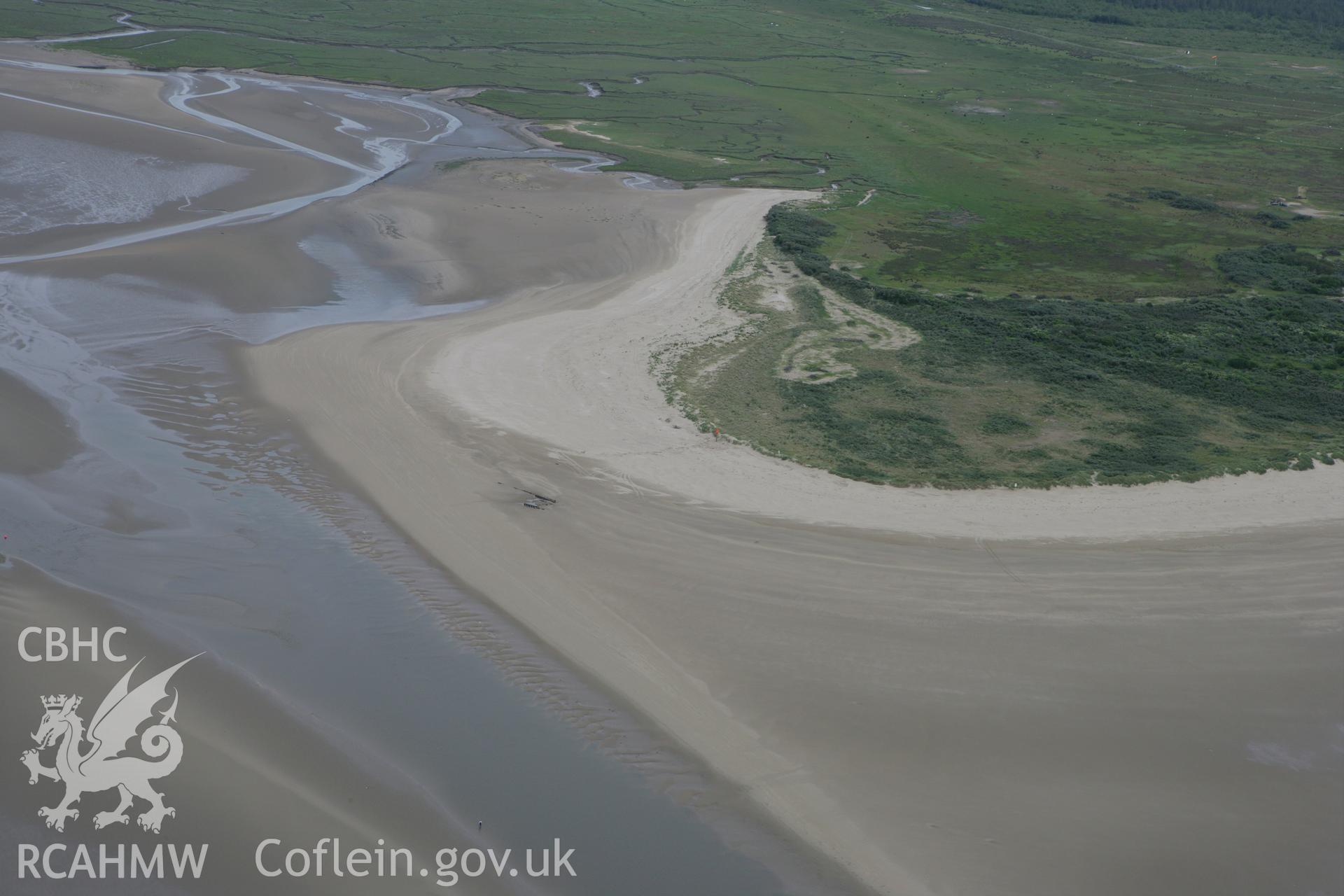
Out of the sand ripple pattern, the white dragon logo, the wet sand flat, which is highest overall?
the sand ripple pattern

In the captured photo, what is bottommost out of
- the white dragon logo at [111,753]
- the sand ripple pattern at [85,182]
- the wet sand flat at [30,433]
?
the white dragon logo at [111,753]

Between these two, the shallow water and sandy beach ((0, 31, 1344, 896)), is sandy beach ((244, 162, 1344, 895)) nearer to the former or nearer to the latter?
sandy beach ((0, 31, 1344, 896))

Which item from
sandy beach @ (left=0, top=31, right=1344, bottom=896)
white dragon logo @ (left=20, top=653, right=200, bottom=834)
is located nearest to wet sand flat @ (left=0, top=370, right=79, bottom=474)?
sandy beach @ (left=0, top=31, right=1344, bottom=896)

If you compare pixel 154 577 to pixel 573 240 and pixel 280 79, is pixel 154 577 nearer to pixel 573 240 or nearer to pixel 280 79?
pixel 573 240

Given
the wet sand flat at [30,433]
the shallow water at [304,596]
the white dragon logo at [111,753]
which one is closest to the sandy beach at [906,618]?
the shallow water at [304,596]

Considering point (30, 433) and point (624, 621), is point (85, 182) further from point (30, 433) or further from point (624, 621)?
point (624, 621)

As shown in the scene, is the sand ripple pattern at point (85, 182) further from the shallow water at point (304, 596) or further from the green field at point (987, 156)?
the green field at point (987, 156)
